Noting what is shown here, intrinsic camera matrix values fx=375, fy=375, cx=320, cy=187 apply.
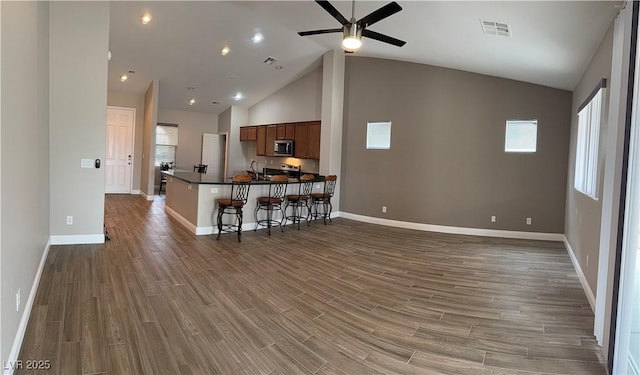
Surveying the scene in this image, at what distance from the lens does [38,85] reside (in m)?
3.41

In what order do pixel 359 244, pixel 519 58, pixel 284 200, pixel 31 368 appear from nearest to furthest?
pixel 31 368, pixel 519 58, pixel 359 244, pixel 284 200

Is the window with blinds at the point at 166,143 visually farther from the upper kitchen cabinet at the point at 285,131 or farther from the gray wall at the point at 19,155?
the gray wall at the point at 19,155

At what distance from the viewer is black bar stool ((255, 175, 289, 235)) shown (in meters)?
6.09

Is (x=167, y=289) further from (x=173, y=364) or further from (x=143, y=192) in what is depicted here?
(x=143, y=192)

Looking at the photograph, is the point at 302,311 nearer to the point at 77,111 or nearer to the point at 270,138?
the point at 77,111

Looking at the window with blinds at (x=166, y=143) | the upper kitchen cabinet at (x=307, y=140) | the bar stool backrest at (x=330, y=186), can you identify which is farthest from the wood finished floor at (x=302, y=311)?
the window with blinds at (x=166, y=143)

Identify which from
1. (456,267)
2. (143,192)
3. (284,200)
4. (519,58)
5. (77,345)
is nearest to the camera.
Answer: (77,345)

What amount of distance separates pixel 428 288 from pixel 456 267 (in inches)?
38.6

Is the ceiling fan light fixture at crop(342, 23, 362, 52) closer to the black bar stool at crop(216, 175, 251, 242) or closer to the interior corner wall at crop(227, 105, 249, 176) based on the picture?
the black bar stool at crop(216, 175, 251, 242)

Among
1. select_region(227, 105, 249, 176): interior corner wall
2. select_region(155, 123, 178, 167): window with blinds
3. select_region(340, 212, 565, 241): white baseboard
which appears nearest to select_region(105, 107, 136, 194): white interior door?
select_region(155, 123, 178, 167): window with blinds

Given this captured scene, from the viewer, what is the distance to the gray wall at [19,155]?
1.93 metres

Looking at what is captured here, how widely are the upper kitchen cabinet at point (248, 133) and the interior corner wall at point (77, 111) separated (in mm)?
5888

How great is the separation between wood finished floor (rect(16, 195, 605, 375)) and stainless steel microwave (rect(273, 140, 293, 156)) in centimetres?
410

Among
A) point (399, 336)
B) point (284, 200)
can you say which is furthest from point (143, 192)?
point (399, 336)
